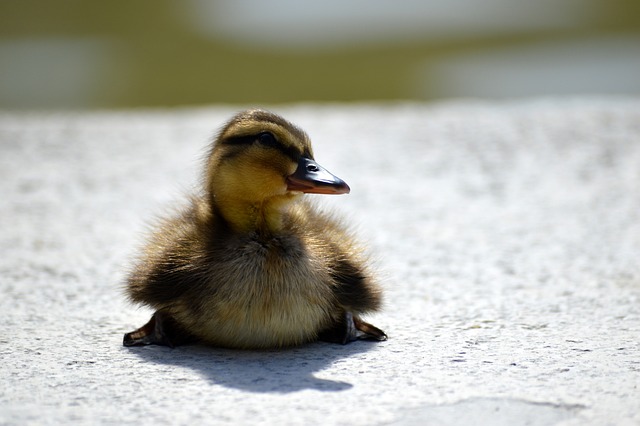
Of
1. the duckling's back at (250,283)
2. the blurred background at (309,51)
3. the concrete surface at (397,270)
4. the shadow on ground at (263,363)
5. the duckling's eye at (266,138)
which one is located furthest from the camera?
the blurred background at (309,51)

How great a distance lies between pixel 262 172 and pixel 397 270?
4.51 ft

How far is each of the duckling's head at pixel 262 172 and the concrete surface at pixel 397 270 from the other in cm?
47

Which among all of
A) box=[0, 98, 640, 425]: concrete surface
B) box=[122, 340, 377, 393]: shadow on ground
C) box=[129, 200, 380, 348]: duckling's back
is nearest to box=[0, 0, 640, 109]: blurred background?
box=[0, 98, 640, 425]: concrete surface

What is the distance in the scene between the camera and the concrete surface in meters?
2.91

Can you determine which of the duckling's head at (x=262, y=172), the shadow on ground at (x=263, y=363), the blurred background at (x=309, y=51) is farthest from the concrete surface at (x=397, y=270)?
the blurred background at (x=309, y=51)

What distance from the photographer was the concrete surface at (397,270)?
9.54ft

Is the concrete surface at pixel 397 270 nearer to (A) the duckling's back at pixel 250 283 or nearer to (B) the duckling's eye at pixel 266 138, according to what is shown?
(A) the duckling's back at pixel 250 283

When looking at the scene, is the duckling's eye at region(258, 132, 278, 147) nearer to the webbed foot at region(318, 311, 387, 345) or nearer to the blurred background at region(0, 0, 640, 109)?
the webbed foot at region(318, 311, 387, 345)

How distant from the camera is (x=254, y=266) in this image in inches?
132

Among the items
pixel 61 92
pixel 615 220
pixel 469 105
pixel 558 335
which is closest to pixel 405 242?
pixel 615 220

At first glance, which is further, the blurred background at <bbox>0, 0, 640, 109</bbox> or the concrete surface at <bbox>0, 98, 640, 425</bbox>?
the blurred background at <bbox>0, 0, 640, 109</bbox>

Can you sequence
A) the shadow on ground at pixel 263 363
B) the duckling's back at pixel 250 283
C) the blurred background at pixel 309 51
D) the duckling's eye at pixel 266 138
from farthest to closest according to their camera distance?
1. the blurred background at pixel 309 51
2. the duckling's eye at pixel 266 138
3. the duckling's back at pixel 250 283
4. the shadow on ground at pixel 263 363

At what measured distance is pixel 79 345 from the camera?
3.53 meters

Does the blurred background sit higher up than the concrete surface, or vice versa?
the blurred background
